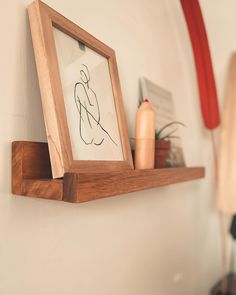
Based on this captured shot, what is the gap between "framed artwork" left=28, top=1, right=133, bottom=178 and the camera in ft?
1.64

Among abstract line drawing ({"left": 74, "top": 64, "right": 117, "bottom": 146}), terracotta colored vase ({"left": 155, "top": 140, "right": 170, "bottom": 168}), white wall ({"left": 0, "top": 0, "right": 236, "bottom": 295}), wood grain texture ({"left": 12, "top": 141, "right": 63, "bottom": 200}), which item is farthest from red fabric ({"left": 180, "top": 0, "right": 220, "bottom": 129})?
wood grain texture ({"left": 12, "top": 141, "right": 63, "bottom": 200})

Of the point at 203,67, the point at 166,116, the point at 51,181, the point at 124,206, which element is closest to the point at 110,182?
the point at 51,181

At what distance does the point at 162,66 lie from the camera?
110 centimetres

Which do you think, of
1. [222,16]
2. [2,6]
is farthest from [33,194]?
[222,16]

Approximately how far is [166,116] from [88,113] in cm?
48

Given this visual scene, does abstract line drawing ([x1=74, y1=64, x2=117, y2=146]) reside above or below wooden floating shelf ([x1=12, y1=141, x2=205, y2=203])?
above

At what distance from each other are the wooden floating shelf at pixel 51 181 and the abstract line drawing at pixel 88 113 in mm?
98

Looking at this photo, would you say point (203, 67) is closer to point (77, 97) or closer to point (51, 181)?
point (77, 97)

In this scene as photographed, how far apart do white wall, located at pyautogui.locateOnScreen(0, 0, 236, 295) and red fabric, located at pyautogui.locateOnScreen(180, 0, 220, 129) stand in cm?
6

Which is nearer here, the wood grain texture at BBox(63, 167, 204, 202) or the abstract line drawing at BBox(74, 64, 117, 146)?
the wood grain texture at BBox(63, 167, 204, 202)

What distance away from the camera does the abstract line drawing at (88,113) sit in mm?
583

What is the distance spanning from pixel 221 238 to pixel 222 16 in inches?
51.3

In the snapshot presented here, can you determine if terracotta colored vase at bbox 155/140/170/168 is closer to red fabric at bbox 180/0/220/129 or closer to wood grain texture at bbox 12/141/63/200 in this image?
wood grain texture at bbox 12/141/63/200

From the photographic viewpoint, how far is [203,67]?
130 centimetres
